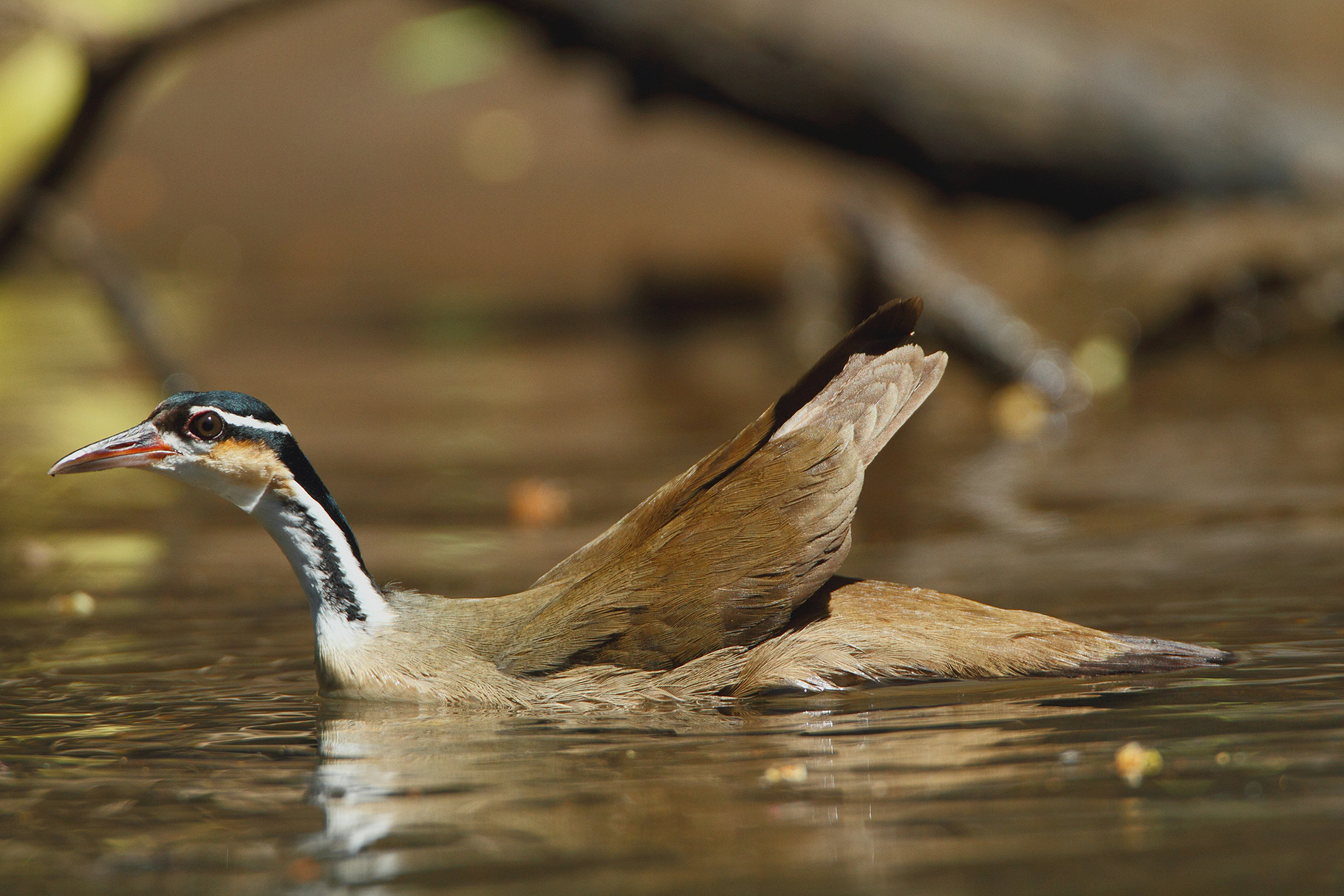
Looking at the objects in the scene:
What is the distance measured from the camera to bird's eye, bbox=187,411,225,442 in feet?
16.1

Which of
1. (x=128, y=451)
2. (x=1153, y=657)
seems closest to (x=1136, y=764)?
(x=1153, y=657)

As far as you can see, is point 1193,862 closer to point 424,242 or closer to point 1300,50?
point 424,242

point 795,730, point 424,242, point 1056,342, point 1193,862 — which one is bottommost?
point 1193,862

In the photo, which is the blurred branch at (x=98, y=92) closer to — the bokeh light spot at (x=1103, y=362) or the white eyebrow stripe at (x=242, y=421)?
the bokeh light spot at (x=1103, y=362)

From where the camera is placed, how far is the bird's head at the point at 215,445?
4.89 meters

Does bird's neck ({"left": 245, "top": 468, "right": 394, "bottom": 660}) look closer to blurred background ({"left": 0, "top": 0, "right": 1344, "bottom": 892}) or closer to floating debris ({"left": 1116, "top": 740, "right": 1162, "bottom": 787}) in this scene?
blurred background ({"left": 0, "top": 0, "right": 1344, "bottom": 892})

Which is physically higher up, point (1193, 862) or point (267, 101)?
point (267, 101)

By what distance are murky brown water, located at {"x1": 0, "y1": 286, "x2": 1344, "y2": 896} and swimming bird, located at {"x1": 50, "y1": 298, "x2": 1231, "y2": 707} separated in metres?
0.11

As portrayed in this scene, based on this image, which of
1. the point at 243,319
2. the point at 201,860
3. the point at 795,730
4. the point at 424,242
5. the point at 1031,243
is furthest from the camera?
the point at 424,242

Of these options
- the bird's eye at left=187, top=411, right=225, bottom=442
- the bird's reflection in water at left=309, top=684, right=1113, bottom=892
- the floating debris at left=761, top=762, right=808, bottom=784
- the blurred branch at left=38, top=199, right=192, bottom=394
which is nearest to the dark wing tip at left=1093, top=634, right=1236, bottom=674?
the bird's reflection in water at left=309, top=684, right=1113, bottom=892

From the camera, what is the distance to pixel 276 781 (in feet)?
13.5

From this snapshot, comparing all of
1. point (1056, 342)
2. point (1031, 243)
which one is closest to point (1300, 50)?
point (1031, 243)

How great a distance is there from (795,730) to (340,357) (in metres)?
9.35

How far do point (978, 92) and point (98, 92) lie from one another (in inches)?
227
